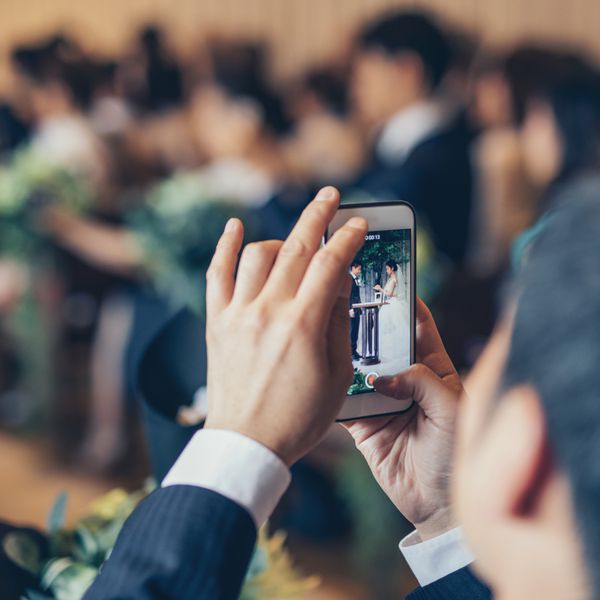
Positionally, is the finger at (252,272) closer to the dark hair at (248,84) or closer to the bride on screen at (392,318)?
the bride on screen at (392,318)

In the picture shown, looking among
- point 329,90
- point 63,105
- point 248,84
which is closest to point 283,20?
point 329,90

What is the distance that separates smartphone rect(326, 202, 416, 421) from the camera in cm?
72

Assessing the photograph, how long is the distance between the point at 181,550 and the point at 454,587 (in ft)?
0.93

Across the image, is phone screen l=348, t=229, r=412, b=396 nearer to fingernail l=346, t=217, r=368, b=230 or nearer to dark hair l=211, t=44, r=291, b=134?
fingernail l=346, t=217, r=368, b=230

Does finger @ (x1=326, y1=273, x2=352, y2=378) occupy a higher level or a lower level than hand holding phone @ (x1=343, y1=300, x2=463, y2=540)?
higher

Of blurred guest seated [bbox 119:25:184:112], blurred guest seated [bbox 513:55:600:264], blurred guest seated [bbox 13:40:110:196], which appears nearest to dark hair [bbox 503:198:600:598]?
blurred guest seated [bbox 513:55:600:264]

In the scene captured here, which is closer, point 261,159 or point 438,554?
point 438,554

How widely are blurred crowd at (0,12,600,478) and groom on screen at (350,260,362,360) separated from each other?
1036 millimetres

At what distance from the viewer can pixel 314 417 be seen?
0.59 meters

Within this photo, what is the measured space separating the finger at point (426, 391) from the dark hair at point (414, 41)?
2112 millimetres

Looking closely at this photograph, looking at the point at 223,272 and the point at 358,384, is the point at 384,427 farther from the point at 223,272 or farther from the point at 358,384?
the point at 223,272

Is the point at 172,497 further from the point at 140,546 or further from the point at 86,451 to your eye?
the point at 86,451

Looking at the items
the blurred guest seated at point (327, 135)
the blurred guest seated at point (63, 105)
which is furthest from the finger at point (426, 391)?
the blurred guest seated at point (327, 135)

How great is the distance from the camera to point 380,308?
734 millimetres
